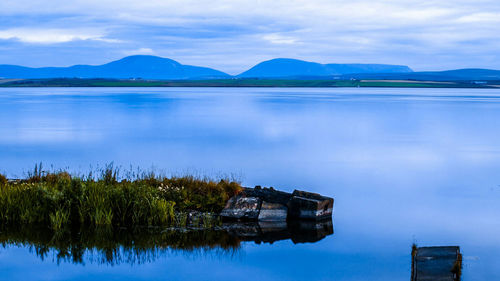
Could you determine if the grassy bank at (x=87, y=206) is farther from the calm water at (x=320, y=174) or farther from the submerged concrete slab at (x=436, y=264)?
the submerged concrete slab at (x=436, y=264)

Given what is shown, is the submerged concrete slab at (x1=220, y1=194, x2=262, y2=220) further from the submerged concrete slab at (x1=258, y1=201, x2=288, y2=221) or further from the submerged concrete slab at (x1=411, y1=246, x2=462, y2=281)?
the submerged concrete slab at (x1=411, y1=246, x2=462, y2=281)

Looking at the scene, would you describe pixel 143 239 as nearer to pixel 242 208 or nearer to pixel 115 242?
pixel 115 242

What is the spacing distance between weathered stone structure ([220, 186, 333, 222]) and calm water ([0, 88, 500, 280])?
0.59 meters

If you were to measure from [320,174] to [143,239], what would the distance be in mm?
9493

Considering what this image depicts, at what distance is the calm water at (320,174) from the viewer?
10.5 metres

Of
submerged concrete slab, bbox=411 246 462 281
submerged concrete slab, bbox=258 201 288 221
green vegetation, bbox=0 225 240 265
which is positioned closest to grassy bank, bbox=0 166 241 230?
green vegetation, bbox=0 225 240 265

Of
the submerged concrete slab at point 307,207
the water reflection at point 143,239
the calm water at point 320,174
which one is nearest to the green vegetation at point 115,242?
the water reflection at point 143,239

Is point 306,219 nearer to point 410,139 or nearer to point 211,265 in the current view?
point 211,265

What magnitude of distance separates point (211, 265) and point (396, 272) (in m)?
3.15

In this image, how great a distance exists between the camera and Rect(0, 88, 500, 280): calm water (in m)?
10.5

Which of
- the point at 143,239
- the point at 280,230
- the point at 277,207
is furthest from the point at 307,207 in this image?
the point at 143,239

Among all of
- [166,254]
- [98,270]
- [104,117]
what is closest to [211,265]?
[166,254]

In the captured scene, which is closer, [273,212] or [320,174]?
[273,212]

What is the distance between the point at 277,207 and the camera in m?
13.5
